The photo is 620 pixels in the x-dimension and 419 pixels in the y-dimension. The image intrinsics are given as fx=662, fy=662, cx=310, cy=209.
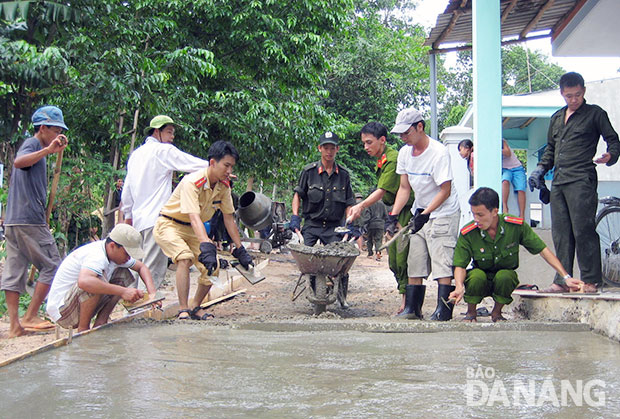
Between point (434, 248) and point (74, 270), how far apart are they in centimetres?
294

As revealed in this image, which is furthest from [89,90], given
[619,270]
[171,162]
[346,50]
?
[346,50]

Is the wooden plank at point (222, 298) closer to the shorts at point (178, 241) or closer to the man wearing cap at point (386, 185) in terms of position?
the shorts at point (178, 241)

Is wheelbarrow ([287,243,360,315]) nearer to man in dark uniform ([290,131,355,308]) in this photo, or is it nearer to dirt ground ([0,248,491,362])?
dirt ground ([0,248,491,362])

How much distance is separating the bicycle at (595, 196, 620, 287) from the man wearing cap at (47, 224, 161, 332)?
4634 millimetres

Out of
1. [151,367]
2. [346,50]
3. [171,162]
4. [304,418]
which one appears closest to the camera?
[304,418]

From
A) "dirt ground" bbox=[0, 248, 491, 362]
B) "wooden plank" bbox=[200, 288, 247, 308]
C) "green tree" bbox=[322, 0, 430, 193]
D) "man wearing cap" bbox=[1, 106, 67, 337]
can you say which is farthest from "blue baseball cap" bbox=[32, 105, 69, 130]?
"green tree" bbox=[322, 0, 430, 193]

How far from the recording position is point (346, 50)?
2356 cm

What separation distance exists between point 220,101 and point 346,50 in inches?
479

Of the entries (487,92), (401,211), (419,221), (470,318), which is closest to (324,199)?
(401,211)

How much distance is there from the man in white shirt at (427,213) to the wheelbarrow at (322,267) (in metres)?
0.79

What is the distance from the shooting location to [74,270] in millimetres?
5184

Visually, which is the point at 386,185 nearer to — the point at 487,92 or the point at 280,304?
the point at 487,92

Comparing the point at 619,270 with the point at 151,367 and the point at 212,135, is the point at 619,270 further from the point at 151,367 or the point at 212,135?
the point at 212,135

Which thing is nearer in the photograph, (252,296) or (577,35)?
(577,35)
